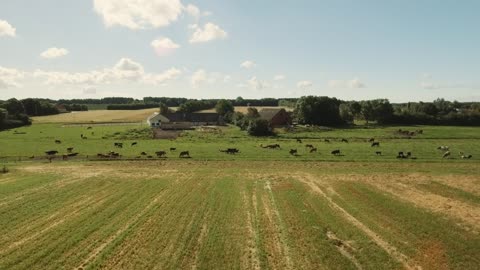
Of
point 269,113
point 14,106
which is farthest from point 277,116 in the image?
point 14,106

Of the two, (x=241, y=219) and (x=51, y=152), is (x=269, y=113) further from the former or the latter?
(x=241, y=219)

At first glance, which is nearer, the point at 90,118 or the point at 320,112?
the point at 320,112

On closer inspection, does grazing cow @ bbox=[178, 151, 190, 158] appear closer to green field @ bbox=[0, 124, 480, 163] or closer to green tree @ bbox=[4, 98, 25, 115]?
green field @ bbox=[0, 124, 480, 163]

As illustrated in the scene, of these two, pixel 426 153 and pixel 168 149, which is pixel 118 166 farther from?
pixel 426 153

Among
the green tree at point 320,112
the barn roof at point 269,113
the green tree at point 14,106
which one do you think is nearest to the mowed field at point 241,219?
the green tree at point 320,112

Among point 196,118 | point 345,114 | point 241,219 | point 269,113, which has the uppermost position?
point 269,113

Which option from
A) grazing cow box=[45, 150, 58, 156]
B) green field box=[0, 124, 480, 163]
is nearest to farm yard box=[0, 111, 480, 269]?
green field box=[0, 124, 480, 163]

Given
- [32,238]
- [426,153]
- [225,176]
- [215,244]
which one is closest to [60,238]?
[32,238]

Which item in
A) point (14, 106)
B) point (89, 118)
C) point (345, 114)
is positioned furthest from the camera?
point (89, 118)
